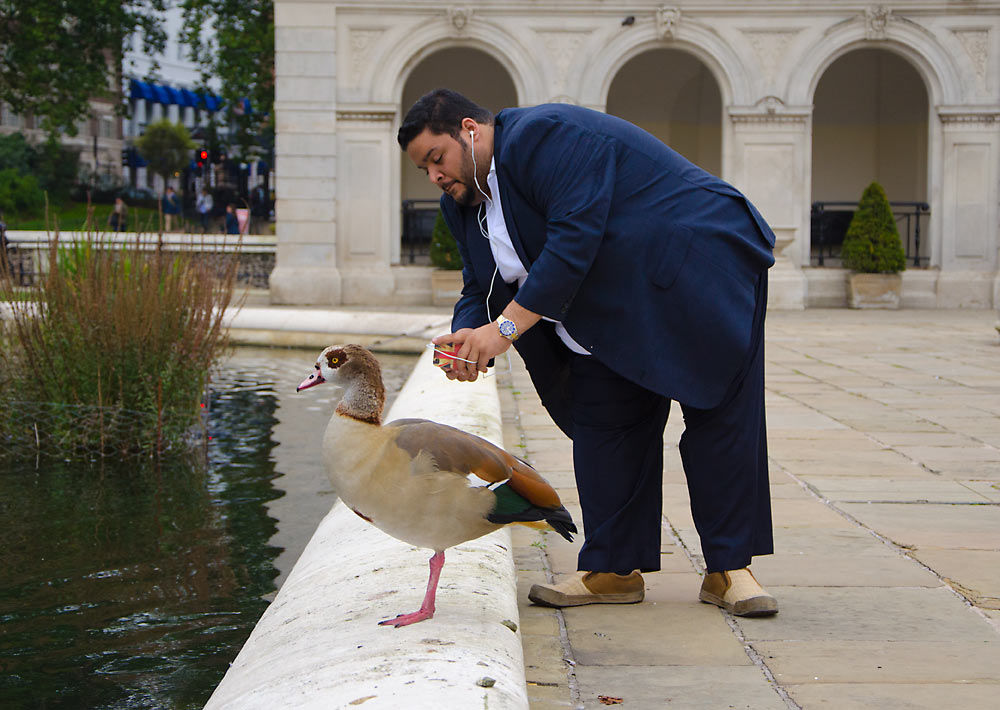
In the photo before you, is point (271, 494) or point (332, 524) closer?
point (332, 524)

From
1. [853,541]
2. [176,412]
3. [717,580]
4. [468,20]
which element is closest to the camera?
[717,580]

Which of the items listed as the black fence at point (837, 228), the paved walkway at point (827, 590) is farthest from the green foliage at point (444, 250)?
the paved walkway at point (827, 590)

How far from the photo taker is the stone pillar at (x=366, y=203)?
56.9 ft

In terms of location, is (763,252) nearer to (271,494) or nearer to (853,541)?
(853,541)

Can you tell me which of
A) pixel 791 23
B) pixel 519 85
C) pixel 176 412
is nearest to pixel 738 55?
pixel 791 23

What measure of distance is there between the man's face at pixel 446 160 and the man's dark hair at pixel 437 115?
15 millimetres

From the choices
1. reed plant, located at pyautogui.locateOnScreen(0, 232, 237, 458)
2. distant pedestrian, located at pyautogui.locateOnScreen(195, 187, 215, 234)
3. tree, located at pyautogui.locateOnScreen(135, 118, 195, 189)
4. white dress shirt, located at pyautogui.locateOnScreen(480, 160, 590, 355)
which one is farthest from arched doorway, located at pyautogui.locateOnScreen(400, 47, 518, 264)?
tree, located at pyautogui.locateOnScreen(135, 118, 195, 189)

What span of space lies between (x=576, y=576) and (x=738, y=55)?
14900 mm

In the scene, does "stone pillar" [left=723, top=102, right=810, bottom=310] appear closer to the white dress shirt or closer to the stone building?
the stone building

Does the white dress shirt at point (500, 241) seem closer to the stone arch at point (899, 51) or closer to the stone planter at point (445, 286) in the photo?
the stone planter at point (445, 286)

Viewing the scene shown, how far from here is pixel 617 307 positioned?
10.5 ft

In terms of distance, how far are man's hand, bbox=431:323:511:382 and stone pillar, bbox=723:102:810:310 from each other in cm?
1482

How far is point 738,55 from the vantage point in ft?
56.6

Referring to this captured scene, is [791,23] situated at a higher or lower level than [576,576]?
higher
